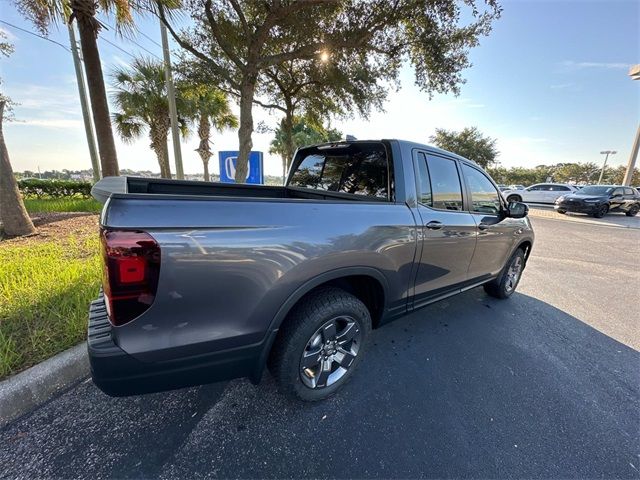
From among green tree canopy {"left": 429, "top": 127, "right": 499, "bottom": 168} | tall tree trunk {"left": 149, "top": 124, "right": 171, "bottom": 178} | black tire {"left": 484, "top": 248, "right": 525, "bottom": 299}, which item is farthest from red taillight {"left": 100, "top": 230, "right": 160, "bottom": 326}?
green tree canopy {"left": 429, "top": 127, "right": 499, "bottom": 168}

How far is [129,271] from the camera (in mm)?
1220

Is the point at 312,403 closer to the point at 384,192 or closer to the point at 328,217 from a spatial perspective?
the point at 328,217

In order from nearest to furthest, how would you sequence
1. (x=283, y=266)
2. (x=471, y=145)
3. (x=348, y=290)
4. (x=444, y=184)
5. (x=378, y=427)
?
(x=283, y=266) < (x=378, y=427) < (x=348, y=290) < (x=444, y=184) < (x=471, y=145)

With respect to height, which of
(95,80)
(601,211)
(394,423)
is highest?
(95,80)

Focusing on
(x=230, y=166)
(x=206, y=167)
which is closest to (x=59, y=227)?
(x=230, y=166)

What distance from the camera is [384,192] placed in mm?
2314

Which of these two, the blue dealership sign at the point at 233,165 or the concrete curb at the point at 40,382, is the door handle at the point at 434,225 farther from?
the blue dealership sign at the point at 233,165

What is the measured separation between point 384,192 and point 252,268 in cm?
137

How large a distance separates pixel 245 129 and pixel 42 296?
22.6 ft

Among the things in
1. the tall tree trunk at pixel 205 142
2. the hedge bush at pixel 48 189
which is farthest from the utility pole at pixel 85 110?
the tall tree trunk at pixel 205 142

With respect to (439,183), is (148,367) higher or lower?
lower

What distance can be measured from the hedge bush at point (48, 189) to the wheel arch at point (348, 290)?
1283 cm

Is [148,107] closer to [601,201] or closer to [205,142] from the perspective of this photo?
[205,142]

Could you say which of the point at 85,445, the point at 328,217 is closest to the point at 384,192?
the point at 328,217
